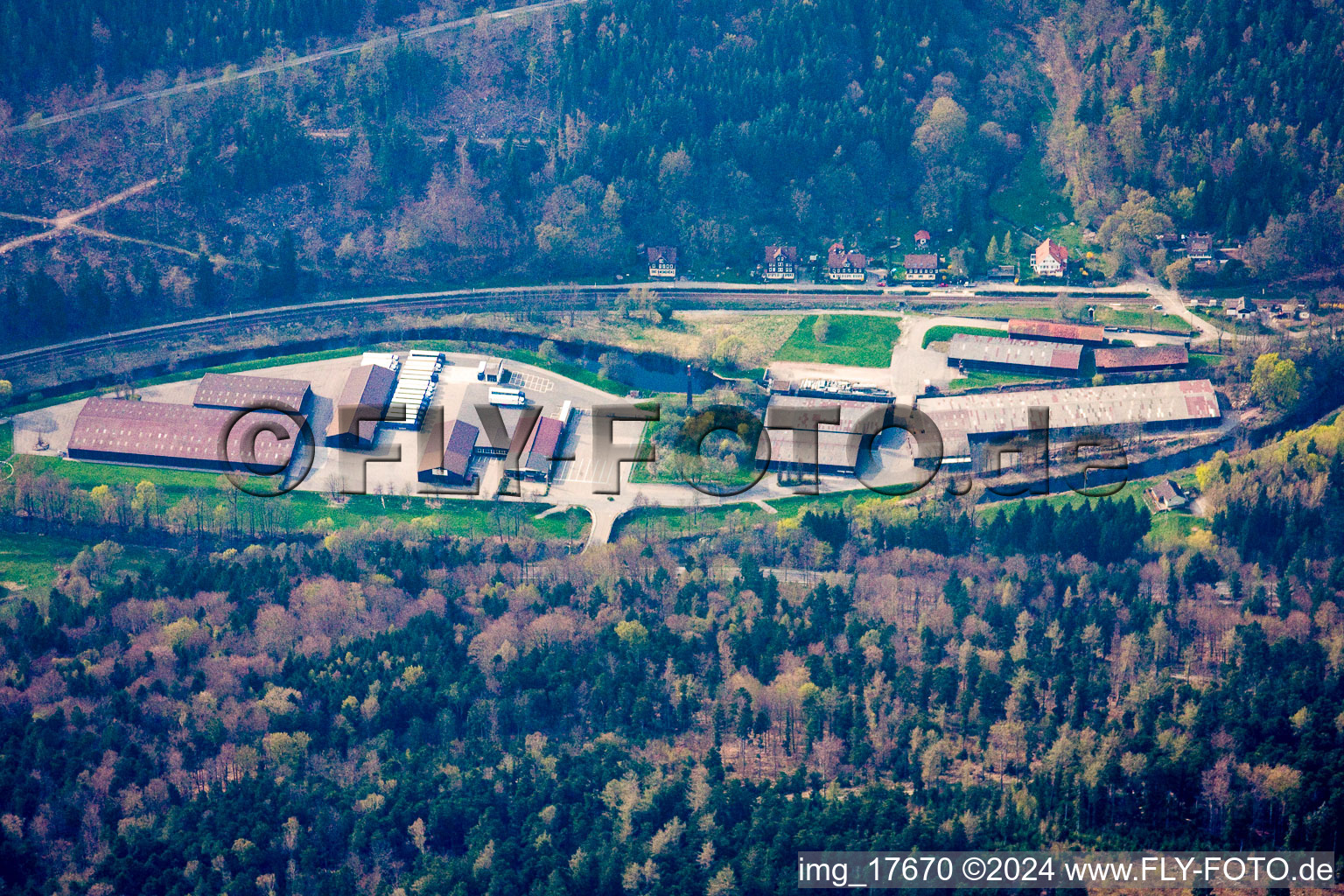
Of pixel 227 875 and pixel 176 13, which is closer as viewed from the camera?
pixel 227 875

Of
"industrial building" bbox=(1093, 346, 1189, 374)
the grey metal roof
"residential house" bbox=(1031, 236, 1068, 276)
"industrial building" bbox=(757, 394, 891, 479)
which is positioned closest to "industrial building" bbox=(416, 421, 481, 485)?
"industrial building" bbox=(757, 394, 891, 479)

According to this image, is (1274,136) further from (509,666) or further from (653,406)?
(509,666)

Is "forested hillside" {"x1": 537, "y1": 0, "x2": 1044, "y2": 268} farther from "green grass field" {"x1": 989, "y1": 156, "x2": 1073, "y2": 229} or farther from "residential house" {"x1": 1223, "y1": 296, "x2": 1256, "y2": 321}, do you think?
"residential house" {"x1": 1223, "y1": 296, "x2": 1256, "y2": 321}

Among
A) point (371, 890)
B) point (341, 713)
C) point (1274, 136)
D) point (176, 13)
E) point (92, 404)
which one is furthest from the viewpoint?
point (176, 13)

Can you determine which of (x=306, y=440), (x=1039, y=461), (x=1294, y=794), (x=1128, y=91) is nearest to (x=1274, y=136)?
(x=1128, y=91)

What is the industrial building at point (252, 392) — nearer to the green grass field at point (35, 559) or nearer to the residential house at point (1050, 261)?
the green grass field at point (35, 559)

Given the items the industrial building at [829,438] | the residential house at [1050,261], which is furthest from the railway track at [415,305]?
the industrial building at [829,438]
